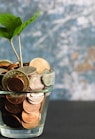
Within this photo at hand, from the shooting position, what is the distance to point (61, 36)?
1.35 m

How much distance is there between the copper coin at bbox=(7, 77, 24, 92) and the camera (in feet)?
2.96

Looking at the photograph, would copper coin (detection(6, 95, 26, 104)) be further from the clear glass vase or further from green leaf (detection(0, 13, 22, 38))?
green leaf (detection(0, 13, 22, 38))

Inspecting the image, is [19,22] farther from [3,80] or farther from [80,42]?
[80,42]

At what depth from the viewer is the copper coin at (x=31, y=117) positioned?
3.01 feet

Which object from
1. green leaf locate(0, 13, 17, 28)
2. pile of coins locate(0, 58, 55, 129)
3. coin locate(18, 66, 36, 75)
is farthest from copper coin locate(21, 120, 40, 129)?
green leaf locate(0, 13, 17, 28)

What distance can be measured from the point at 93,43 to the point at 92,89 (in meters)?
0.15

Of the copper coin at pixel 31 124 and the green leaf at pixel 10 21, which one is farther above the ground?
the green leaf at pixel 10 21

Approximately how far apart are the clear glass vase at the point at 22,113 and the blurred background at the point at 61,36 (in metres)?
0.41

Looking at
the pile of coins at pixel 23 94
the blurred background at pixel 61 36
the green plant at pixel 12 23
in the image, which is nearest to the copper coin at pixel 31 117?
the pile of coins at pixel 23 94

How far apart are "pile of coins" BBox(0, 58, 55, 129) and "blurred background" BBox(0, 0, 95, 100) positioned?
1.34 ft

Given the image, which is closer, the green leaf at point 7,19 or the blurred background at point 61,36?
the green leaf at point 7,19

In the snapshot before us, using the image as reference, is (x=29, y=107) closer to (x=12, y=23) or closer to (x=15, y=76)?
(x=15, y=76)

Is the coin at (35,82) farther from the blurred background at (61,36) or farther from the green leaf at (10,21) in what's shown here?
the blurred background at (61,36)

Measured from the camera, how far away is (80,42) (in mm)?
1352
